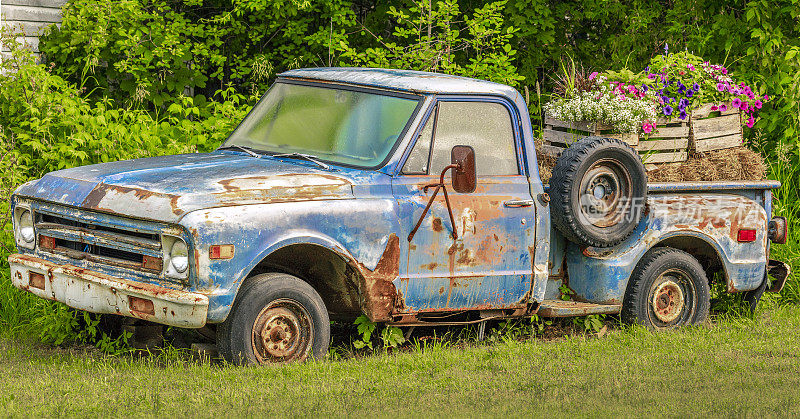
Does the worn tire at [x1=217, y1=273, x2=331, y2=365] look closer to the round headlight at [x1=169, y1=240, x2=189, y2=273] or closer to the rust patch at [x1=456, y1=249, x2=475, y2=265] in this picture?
the round headlight at [x1=169, y1=240, x2=189, y2=273]

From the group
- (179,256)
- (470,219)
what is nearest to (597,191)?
(470,219)

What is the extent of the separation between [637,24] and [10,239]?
27.8ft

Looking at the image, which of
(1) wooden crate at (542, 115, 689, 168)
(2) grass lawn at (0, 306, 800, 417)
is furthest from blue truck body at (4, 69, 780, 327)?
(1) wooden crate at (542, 115, 689, 168)

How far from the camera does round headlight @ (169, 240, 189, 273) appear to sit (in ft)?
18.5

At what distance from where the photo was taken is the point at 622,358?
692 centimetres

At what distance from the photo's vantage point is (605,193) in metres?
7.34

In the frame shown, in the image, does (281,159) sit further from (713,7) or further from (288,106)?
(713,7)

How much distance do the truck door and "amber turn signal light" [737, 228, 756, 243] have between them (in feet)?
6.42

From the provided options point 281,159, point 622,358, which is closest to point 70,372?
point 281,159

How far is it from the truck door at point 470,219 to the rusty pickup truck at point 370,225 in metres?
0.01

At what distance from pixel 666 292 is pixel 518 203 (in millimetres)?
1707

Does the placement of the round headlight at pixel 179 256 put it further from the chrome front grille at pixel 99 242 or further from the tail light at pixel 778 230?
the tail light at pixel 778 230

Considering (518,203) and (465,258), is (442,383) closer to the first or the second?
(465,258)

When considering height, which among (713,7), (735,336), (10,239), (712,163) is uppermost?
(713,7)
